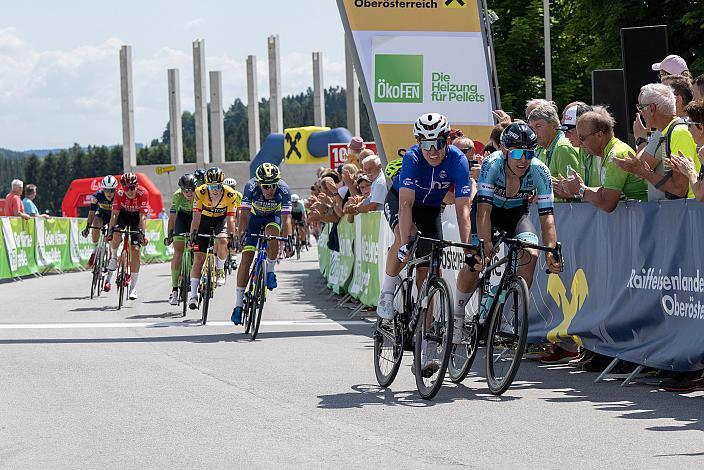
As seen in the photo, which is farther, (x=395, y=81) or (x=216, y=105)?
(x=216, y=105)

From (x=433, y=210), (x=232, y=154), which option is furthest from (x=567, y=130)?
(x=232, y=154)

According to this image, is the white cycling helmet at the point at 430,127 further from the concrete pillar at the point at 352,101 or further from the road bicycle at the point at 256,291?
the concrete pillar at the point at 352,101

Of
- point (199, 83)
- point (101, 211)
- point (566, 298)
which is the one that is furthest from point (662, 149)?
point (199, 83)

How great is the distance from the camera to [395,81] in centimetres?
1716

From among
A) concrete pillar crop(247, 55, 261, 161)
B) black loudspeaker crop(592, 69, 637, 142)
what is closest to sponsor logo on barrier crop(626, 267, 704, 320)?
black loudspeaker crop(592, 69, 637, 142)

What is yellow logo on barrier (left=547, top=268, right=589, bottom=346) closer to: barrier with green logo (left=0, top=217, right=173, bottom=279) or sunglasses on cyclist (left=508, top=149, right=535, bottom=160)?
sunglasses on cyclist (left=508, top=149, right=535, bottom=160)

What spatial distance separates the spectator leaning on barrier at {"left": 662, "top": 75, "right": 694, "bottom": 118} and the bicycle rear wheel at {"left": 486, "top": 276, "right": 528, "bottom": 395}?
2267 millimetres

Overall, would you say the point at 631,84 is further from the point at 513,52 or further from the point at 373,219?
the point at 513,52

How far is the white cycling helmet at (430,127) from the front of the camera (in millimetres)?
9180

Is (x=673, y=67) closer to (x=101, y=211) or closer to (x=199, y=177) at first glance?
(x=199, y=177)

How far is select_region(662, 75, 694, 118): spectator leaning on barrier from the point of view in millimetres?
10016

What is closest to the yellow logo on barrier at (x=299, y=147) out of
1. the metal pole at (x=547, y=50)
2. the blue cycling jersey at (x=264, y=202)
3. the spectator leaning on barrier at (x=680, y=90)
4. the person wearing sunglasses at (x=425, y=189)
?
the metal pole at (x=547, y=50)

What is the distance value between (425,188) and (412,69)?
312 inches

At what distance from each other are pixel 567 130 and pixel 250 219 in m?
4.21
